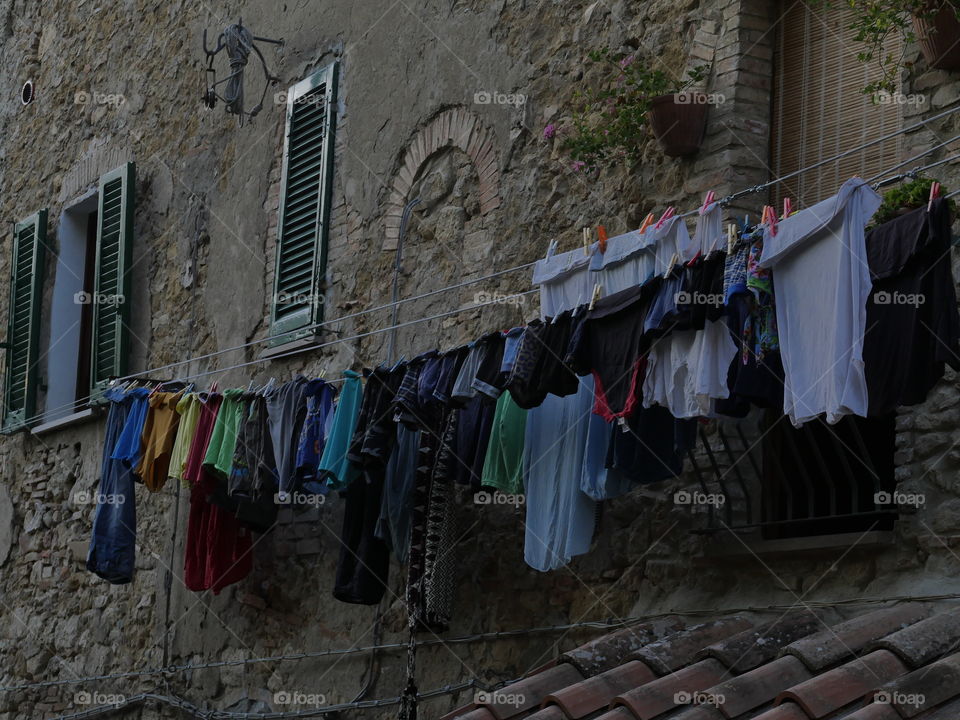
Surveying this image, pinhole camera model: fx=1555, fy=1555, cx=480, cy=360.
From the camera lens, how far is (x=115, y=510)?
865 centimetres

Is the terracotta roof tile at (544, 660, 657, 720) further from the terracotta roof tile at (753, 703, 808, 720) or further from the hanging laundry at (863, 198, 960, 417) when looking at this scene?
the hanging laundry at (863, 198, 960, 417)

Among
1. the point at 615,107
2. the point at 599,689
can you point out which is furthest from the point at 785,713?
the point at 615,107

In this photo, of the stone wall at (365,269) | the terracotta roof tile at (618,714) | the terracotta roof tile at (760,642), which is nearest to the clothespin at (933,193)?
the stone wall at (365,269)

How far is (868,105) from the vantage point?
6.20 metres

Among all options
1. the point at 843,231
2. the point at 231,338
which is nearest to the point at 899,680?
the point at 843,231

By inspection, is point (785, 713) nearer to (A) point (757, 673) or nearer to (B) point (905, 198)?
(A) point (757, 673)

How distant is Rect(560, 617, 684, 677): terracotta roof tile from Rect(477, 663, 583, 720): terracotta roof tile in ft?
0.14

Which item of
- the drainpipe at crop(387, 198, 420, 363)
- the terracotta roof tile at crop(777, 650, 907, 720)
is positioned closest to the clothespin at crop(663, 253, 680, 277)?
the terracotta roof tile at crop(777, 650, 907, 720)

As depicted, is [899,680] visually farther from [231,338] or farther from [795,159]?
[231,338]

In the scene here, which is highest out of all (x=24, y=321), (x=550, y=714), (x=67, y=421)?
(x=24, y=321)

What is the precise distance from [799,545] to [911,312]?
1297mm

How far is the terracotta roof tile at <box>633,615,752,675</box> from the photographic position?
18.7ft

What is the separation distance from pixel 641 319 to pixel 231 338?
4340mm

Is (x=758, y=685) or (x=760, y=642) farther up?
(x=760, y=642)
